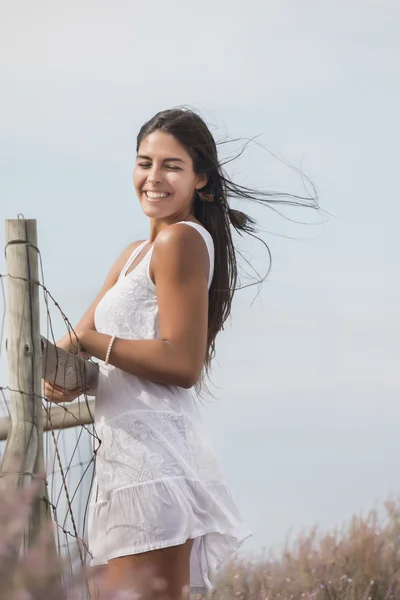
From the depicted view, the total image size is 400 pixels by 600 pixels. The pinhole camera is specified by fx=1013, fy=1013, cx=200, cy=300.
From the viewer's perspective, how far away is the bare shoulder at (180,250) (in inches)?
109

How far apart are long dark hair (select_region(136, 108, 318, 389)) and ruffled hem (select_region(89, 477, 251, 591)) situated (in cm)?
52

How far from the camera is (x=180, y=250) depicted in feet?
9.09

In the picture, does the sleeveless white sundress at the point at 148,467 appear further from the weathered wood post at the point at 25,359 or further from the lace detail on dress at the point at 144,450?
the weathered wood post at the point at 25,359

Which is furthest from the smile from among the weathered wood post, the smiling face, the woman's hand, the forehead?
the woman's hand

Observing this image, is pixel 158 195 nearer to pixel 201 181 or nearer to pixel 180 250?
pixel 201 181

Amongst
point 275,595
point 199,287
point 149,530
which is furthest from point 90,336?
point 275,595

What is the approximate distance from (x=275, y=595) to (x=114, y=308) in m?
2.74

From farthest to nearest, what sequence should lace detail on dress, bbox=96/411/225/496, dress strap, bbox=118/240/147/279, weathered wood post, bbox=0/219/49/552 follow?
1. dress strap, bbox=118/240/147/279
2. lace detail on dress, bbox=96/411/225/496
3. weathered wood post, bbox=0/219/49/552

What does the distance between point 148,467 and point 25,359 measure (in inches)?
17.3

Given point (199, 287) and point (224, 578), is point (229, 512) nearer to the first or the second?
point (199, 287)

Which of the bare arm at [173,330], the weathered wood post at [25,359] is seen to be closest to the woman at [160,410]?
the bare arm at [173,330]

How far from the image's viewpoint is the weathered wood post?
2.62m

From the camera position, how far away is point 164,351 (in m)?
2.66

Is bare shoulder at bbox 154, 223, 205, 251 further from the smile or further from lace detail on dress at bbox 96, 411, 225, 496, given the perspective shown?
lace detail on dress at bbox 96, 411, 225, 496
